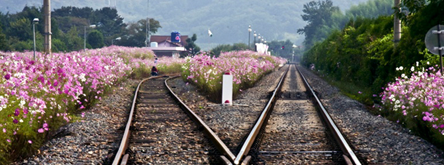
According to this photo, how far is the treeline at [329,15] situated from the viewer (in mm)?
113188

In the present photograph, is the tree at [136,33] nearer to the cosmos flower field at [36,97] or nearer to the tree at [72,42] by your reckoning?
the tree at [72,42]

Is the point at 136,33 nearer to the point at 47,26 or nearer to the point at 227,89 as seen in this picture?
the point at 47,26

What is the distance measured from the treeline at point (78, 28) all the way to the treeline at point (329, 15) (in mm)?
41968

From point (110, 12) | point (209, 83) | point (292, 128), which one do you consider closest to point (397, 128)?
point (292, 128)

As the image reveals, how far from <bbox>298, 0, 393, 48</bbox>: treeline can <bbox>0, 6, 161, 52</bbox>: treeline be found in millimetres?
41968

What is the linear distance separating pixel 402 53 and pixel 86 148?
37.9ft

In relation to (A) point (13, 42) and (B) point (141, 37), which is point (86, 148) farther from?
(B) point (141, 37)

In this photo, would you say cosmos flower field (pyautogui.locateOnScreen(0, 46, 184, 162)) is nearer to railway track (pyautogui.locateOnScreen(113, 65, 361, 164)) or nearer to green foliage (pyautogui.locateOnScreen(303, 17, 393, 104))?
railway track (pyautogui.locateOnScreen(113, 65, 361, 164))

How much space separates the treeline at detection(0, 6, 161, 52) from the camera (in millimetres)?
76000

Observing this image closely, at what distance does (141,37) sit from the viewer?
115 m

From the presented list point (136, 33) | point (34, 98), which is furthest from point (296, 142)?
point (136, 33)

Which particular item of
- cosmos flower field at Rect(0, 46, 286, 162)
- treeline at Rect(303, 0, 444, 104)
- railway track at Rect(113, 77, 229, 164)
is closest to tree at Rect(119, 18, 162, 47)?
treeline at Rect(303, 0, 444, 104)

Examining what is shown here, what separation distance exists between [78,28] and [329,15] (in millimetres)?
73561

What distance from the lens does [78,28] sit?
108125 millimetres
